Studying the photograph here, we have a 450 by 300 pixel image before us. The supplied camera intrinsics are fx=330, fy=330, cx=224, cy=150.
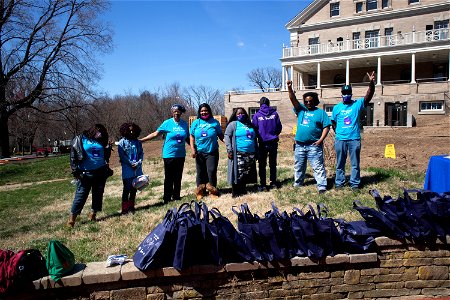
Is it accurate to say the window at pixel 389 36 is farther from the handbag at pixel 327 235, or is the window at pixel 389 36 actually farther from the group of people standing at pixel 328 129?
the handbag at pixel 327 235

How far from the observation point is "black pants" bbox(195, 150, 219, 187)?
21.2 feet

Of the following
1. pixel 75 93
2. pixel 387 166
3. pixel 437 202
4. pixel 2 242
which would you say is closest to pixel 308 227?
pixel 437 202

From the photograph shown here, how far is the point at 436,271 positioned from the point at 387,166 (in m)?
6.17

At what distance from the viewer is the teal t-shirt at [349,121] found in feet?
20.0

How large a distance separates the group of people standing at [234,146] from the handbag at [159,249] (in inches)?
114

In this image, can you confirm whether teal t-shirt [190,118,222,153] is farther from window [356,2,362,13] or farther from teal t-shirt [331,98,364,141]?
window [356,2,362,13]

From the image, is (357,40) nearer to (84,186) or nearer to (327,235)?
(84,186)

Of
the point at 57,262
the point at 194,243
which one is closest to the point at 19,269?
the point at 57,262

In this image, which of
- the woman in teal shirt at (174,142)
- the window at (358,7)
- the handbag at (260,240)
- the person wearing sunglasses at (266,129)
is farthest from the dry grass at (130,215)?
the window at (358,7)

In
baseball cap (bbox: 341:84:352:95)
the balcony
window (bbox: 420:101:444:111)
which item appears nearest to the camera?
baseball cap (bbox: 341:84:352:95)

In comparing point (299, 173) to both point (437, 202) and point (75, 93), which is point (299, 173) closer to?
point (437, 202)

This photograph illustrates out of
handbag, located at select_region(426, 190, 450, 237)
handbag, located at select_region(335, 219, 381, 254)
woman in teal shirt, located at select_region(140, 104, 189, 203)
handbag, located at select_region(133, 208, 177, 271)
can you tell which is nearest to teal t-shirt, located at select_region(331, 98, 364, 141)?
handbag, located at select_region(426, 190, 450, 237)

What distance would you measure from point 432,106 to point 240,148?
1041 inches

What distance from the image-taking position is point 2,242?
218 inches
